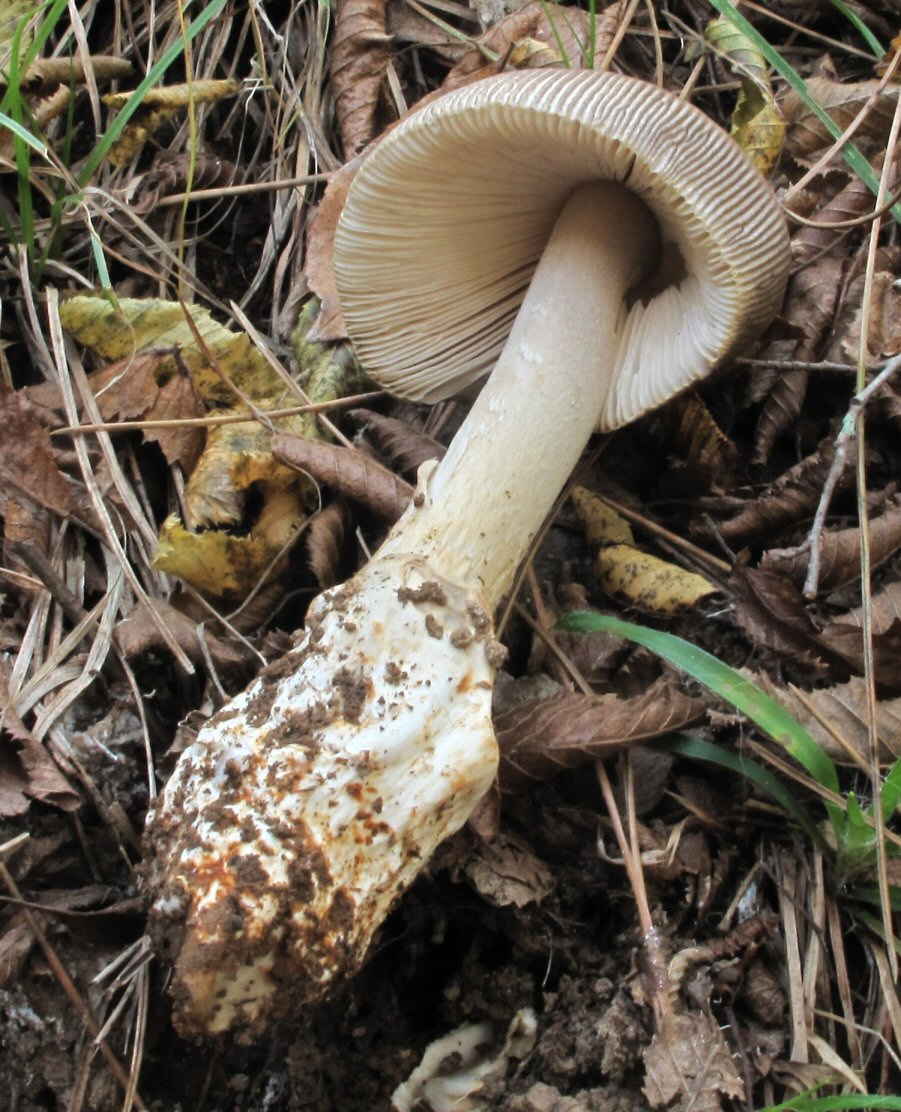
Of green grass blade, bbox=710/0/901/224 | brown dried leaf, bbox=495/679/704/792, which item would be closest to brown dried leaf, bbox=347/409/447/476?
brown dried leaf, bbox=495/679/704/792

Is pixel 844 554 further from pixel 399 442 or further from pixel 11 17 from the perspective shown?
pixel 11 17

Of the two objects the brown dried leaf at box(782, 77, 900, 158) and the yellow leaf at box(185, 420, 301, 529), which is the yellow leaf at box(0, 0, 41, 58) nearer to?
the yellow leaf at box(185, 420, 301, 529)

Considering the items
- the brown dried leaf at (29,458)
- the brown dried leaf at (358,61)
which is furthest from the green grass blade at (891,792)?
the brown dried leaf at (358,61)

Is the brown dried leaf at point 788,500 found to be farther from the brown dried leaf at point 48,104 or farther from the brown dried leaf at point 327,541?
the brown dried leaf at point 48,104

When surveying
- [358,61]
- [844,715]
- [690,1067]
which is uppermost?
[358,61]

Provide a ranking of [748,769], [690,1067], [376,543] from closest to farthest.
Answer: [690,1067], [748,769], [376,543]

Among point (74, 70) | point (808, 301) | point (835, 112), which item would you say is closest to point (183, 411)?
point (74, 70)
